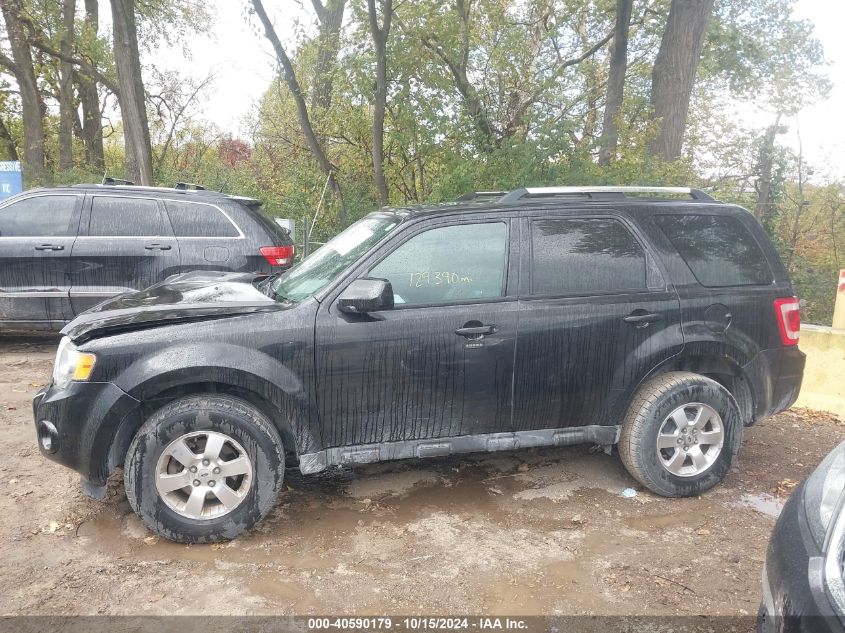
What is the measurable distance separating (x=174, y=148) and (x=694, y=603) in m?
26.3

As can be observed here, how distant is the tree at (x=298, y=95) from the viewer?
35.1ft

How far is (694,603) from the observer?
3049mm

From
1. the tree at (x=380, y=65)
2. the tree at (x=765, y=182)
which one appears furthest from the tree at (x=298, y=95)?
the tree at (x=765, y=182)

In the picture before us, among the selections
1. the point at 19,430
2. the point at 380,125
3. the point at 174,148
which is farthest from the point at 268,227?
the point at 174,148

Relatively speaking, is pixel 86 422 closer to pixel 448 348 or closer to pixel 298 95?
pixel 448 348

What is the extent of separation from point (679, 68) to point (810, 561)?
9.06 meters

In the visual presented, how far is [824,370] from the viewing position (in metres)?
5.94

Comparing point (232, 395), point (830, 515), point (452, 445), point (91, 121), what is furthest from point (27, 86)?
point (830, 515)

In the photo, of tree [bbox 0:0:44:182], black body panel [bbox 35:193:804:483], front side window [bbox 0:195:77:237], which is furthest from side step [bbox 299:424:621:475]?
tree [bbox 0:0:44:182]

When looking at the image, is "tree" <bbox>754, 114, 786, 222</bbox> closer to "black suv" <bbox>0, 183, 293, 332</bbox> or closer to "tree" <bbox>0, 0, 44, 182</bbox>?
"black suv" <bbox>0, 183, 293, 332</bbox>

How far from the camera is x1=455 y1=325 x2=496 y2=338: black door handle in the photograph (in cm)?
371

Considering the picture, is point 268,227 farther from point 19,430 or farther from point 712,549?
point 712,549

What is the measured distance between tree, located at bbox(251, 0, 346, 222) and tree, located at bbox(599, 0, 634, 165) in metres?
4.72

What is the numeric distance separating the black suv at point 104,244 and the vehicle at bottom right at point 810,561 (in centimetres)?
567
